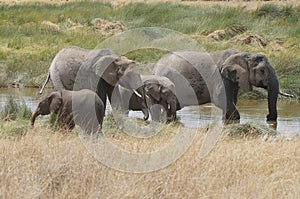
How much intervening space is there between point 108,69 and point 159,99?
1.79m

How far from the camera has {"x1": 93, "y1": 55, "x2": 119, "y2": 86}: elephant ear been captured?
11211 millimetres

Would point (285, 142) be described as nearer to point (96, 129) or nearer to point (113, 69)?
point (96, 129)

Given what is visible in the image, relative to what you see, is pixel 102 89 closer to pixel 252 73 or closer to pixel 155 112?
pixel 155 112

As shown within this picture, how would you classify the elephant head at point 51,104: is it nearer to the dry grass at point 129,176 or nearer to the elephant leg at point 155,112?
→ the dry grass at point 129,176

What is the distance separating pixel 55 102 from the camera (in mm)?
9164

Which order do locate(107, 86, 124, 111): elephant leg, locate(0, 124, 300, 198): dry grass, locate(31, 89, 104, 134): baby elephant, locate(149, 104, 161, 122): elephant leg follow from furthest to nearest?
1. locate(149, 104, 161, 122): elephant leg
2. locate(107, 86, 124, 111): elephant leg
3. locate(31, 89, 104, 134): baby elephant
4. locate(0, 124, 300, 198): dry grass

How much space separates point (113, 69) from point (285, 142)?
128 inches

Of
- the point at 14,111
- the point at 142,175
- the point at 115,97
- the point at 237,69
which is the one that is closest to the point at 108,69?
the point at 115,97

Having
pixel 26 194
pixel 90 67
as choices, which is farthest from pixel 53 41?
pixel 26 194

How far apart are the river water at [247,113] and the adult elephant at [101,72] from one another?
97 centimetres

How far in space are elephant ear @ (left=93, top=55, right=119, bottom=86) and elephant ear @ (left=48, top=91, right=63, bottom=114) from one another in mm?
2080

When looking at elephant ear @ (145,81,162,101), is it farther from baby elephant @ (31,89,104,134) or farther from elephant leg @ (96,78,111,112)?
baby elephant @ (31,89,104,134)

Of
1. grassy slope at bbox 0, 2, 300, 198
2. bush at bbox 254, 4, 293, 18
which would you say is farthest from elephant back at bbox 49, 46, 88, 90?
bush at bbox 254, 4, 293, 18

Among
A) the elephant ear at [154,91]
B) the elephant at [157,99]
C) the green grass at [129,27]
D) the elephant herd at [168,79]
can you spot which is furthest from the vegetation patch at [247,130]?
the green grass at [129,27]
